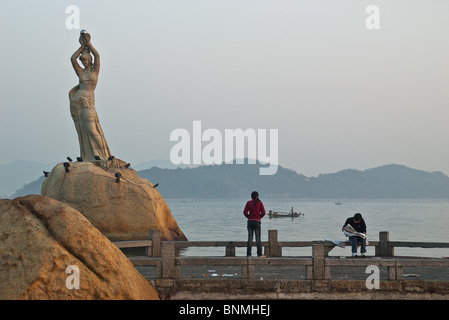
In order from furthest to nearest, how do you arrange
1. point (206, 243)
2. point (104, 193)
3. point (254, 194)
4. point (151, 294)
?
point (104, 193), point (206, 243), point (254, 194), point (151, 294)

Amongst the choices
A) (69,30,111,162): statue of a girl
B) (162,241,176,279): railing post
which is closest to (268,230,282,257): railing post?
(162,241,176,279): railing post

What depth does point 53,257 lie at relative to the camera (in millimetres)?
9250

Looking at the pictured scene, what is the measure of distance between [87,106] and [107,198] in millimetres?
5234

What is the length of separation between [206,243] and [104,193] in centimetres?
1074

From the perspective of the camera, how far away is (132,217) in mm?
26906

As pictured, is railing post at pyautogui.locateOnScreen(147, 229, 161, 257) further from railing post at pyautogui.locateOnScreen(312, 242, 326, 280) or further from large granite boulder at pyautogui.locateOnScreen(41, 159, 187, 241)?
large granite boulder at pyautogui.locateOnScreen(41, 159, 187, 241)

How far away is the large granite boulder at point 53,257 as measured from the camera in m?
9.08

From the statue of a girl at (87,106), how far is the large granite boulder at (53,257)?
18649 millimetres

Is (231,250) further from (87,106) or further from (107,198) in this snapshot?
(87,106)

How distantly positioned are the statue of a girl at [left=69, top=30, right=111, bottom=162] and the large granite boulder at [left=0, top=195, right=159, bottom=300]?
1865 cm

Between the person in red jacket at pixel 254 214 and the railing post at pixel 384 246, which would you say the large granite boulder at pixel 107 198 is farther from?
the railing post at pixel 384 246
